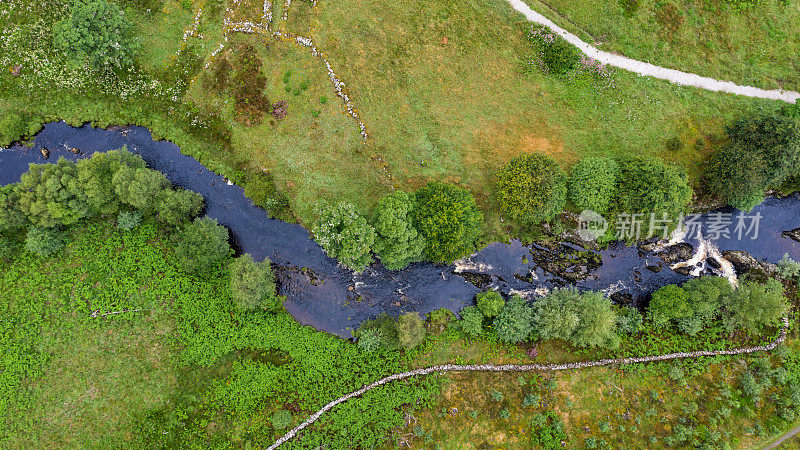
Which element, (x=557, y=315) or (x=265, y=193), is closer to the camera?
(x=557, y=315)

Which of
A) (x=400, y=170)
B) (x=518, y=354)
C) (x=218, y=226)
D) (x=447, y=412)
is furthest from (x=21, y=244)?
(x=518, y=354)

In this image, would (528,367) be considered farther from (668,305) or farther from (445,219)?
(445,219)

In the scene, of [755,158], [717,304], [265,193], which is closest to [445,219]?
[265,193]

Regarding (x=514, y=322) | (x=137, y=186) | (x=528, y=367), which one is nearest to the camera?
(x=137, y=186)

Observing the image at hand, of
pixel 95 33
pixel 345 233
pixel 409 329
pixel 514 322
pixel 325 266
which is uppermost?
pixel 95 33

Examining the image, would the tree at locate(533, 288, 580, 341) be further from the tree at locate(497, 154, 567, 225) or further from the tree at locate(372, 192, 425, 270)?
the tree at locate(372, 192, 425, 270)

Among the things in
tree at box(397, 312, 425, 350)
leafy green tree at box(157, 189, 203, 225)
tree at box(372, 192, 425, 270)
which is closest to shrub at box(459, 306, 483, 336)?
tree at box(397, 312, 425, 350)
